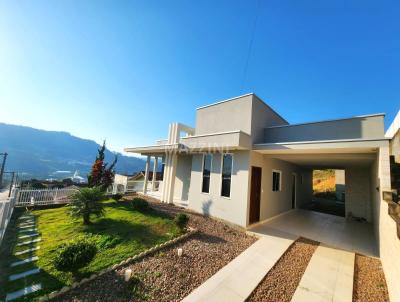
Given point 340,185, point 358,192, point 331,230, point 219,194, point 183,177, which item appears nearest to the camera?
point 331,230

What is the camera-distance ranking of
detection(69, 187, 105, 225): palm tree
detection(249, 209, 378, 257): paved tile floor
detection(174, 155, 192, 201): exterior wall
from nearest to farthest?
detection(249, 209, 378, 257): paved tile floor, detection(69, 187, 105, 225): palm tree, detection(174, 155, 192, 201): exterior wall

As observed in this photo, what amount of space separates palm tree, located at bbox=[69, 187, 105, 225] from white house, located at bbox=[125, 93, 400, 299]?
4334 millimetres

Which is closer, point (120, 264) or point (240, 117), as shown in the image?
point (120, 264)

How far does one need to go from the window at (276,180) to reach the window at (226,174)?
9.47 feet

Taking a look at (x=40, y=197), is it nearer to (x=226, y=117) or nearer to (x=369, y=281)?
(x=226, y=117)

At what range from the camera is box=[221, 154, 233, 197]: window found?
8133 mm

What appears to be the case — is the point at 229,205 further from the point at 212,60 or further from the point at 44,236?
the point at 212,60

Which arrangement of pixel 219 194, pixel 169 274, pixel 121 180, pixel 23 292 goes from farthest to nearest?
pixel 121 180 → pixel 219 194 → pixel 169 274 → pixel 23 292

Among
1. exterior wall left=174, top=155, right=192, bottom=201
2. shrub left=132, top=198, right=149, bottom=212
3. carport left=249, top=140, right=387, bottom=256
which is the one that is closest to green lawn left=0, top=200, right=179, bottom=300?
shrub left=132, top=198, right=149, bottom=212

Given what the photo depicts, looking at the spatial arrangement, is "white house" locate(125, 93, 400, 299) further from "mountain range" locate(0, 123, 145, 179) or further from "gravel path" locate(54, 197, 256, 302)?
"mountain range" locate(0, 123, 145, 179)

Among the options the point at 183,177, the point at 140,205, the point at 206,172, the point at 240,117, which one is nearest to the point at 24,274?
the point at 140,205

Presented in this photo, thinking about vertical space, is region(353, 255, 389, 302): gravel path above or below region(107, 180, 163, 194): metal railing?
below

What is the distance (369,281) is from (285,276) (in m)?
2.11

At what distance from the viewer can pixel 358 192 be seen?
10359 millimetres
